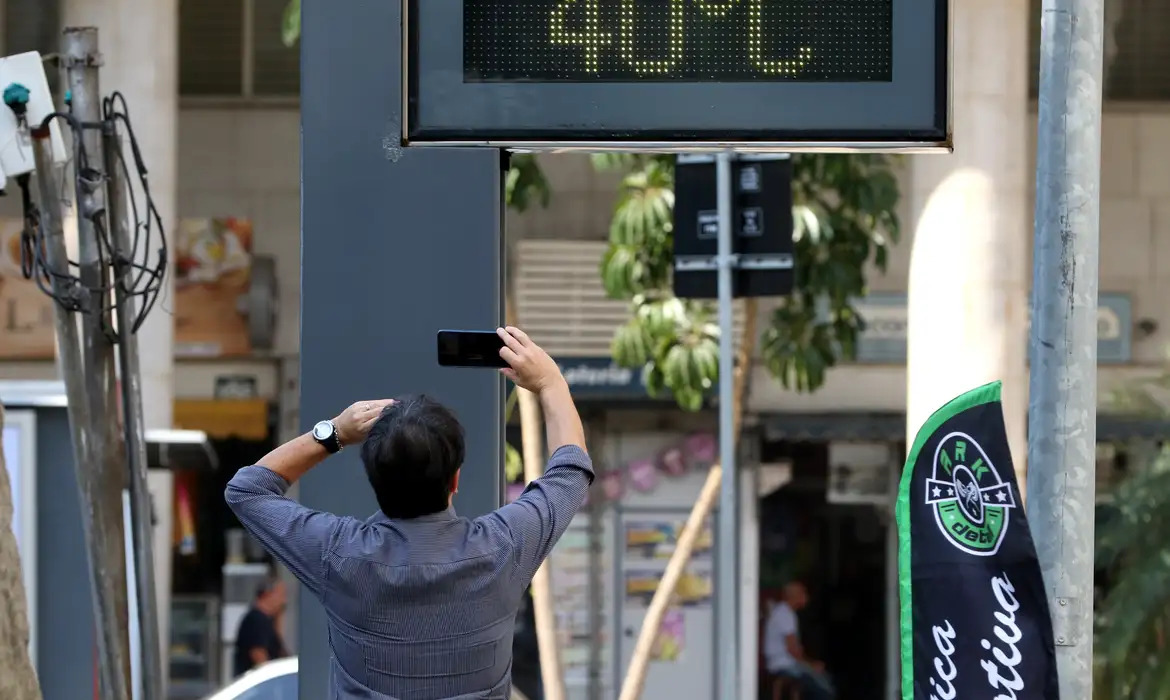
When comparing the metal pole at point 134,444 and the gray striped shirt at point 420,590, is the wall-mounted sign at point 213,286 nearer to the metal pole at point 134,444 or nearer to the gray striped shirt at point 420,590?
the metal pole at point 134,444

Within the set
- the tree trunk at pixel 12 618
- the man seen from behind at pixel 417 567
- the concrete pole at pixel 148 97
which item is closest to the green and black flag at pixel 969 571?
the man seen from behind at pixel 417 567

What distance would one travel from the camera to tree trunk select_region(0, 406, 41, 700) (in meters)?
4.66

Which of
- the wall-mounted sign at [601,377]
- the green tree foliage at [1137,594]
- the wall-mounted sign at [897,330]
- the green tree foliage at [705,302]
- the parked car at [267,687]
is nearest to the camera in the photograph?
the parked car at [267,687]

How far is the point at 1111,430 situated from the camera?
15086mm

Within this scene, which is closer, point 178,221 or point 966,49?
point 966,49

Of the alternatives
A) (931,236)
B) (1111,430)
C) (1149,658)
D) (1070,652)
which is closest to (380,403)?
(1070,652)

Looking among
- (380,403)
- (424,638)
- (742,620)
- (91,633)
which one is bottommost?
(742,620)

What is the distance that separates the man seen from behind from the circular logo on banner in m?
2.12

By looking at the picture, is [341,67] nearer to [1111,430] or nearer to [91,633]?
[91,633]

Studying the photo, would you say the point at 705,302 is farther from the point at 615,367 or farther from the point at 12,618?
the point at 12,618

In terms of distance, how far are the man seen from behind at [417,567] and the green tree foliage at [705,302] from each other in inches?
307

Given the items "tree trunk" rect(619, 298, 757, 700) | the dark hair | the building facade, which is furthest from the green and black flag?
the building facade

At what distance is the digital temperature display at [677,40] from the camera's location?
3787 millimetres

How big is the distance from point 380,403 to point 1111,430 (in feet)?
42.2
